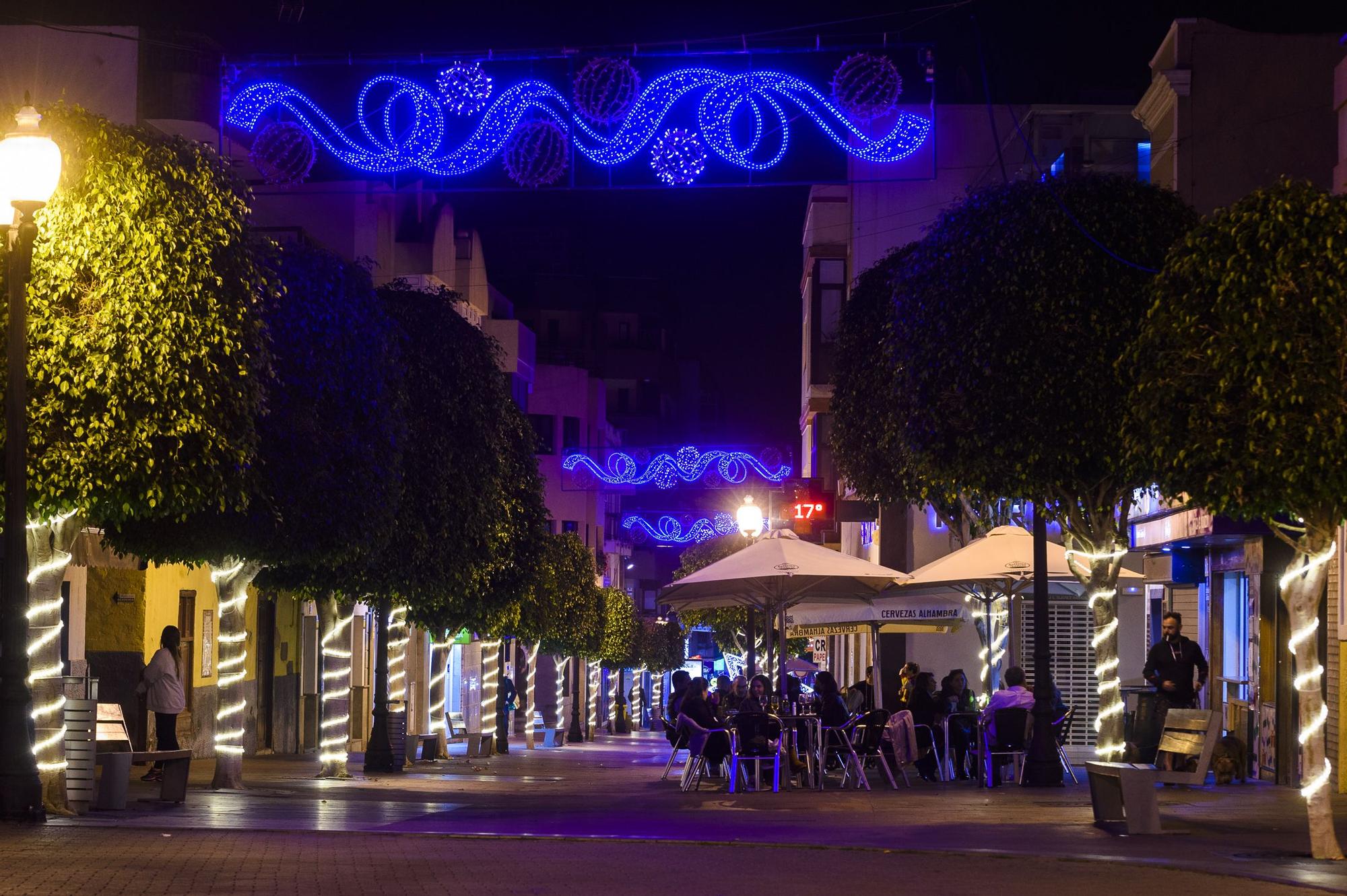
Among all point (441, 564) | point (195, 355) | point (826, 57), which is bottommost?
point (441, 564)

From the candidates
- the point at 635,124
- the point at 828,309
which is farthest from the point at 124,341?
the point at 828,309

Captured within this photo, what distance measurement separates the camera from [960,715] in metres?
22.2

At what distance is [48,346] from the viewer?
1466 centimetres

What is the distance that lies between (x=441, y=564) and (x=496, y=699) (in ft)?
64.9

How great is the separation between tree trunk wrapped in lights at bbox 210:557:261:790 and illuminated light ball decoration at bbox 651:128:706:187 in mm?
6320

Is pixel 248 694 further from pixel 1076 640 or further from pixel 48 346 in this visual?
pixel 48 346

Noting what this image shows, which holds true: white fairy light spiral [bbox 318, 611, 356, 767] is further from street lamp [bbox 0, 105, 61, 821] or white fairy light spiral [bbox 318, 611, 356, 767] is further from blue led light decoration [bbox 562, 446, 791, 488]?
blue led light decoration [bbox 562, 446, 791, 488]

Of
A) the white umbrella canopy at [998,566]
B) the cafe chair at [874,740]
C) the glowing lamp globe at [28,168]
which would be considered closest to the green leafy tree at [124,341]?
the glowing lamp globe at [28,168]

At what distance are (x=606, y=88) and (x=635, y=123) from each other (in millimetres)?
520

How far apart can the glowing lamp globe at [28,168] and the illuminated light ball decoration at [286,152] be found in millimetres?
9147

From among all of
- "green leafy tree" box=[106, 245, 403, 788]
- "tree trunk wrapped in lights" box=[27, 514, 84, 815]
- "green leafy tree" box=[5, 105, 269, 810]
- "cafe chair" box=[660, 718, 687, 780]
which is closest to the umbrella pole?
"cafe chair" box=[660, 718, 687, 780]

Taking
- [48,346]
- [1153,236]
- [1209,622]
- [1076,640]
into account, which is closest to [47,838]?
[48,346]

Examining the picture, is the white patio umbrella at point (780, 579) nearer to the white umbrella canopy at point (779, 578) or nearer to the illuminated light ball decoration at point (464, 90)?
the white umbrella canopy at point (779, 578)

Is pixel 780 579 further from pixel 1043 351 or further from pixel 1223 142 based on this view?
pixel 1223 142
